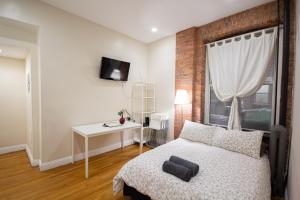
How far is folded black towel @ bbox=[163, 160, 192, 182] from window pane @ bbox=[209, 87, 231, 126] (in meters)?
1.87

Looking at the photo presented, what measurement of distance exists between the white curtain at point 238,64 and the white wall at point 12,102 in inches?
165

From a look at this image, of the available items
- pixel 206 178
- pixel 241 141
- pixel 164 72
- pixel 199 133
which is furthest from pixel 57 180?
pixel 164 72

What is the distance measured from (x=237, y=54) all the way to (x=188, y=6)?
119 cm

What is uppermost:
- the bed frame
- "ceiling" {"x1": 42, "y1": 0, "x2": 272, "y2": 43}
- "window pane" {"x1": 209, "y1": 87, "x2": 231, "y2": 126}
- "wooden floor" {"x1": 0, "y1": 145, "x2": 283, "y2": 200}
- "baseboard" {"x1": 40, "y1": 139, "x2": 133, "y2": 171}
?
"ceiling" {"x1": 42, "y1": 0, "x2": 272, "y2": 43}

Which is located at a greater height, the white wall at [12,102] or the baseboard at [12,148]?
the white wall at [12,102]

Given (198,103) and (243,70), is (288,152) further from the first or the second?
(198,103)

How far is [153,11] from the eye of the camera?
2.54 meters

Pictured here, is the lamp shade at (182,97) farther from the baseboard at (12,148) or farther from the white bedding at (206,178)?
the baseboard at (12,148)

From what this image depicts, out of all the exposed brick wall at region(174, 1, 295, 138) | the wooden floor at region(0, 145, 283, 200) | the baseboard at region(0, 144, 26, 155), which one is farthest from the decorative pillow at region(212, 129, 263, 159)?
the baseboard at region(0, 144, 26, 155)

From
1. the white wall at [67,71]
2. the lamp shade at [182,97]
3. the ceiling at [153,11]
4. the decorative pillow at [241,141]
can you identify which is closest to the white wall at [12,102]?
the white wall at [67,71]

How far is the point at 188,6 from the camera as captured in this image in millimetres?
2389

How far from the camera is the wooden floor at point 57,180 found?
195cm

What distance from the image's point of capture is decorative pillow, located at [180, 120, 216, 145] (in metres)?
2.53

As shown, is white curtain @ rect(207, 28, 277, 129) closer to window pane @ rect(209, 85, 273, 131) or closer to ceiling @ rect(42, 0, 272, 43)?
window pane @ rect(209, 85, 273, 131)
